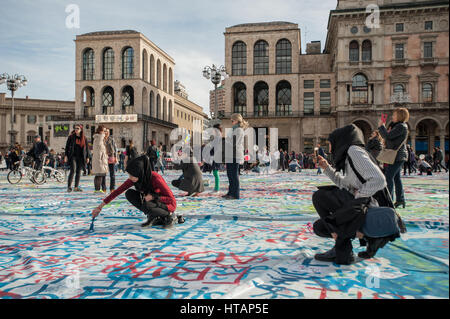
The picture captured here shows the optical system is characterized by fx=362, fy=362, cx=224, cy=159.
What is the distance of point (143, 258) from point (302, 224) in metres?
2.22

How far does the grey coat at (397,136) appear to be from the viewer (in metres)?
5.08

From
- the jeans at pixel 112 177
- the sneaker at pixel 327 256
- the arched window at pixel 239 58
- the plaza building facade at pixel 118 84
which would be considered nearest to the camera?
the sneaker at pixel 327 256

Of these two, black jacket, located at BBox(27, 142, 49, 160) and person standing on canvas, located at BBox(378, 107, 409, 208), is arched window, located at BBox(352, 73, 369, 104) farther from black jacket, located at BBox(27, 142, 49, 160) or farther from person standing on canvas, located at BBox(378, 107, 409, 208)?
person standing on canvas, located at BBox(378, 107, 409, 208)

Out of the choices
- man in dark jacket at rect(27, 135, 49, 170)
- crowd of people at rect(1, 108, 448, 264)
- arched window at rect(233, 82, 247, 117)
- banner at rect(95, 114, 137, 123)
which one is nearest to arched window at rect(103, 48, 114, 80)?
banner at rect(95, 114, 137, 123)

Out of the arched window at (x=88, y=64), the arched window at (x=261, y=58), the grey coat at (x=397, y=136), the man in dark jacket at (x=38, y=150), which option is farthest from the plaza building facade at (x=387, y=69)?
the grey coat at (x=397, y=136)

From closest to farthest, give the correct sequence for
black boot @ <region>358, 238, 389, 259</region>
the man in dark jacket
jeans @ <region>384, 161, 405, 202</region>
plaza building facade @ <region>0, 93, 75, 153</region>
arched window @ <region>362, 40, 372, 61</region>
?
black boot @ <region>358, 238, 389, 259</region> < jeans @ <region>384, 161, 405, 202</region> < the man in dark jacket < arched window @ <region>362, 40, 372, 61</region> < plaza building facade @ <region>0, 93, 75, 153</region>

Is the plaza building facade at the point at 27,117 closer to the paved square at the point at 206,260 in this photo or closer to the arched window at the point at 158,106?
the arched window at the point at 158,106

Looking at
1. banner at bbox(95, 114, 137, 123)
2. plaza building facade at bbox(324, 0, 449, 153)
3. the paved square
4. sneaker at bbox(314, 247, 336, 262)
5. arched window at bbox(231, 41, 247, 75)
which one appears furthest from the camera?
banner at bbox(95, 114, 137, 123)

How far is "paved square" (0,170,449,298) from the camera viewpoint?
233cm

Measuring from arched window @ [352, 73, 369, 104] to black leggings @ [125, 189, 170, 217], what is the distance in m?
35.5

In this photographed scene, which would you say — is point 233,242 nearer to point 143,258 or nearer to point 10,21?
point 143,258

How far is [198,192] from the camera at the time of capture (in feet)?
24.5

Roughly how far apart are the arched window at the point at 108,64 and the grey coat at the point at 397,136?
1769 inches

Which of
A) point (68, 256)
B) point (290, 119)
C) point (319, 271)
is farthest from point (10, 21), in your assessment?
point (290, 119)
